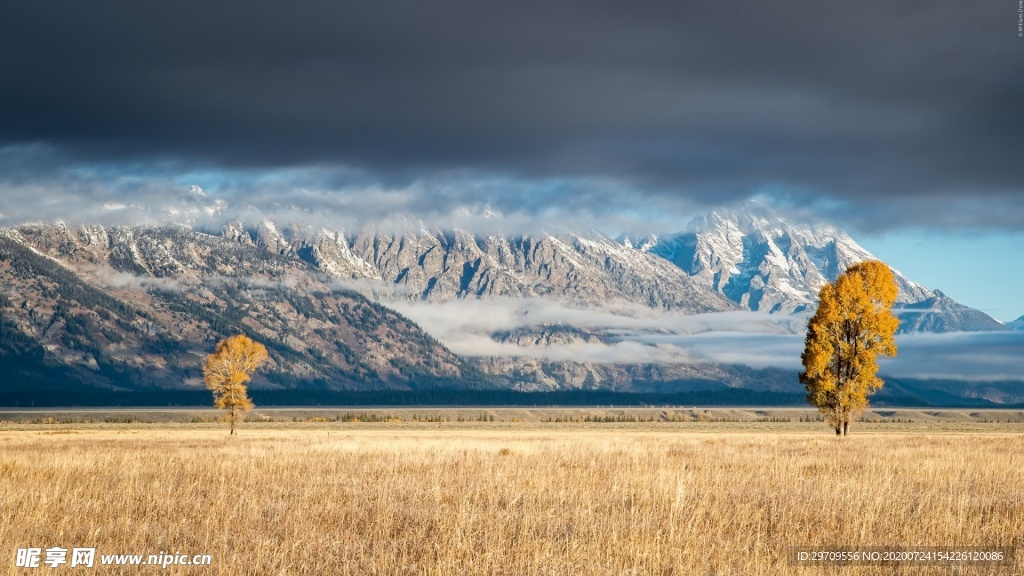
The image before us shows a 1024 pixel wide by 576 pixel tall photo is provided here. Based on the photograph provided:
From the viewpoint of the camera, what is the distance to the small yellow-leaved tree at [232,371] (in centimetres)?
9819

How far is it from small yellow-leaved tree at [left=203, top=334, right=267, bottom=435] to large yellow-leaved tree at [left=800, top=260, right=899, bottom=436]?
60240 mm

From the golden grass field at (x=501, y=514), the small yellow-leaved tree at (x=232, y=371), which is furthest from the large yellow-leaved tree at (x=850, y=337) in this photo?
the small yellow-leaved tree at (x=232, y=371)

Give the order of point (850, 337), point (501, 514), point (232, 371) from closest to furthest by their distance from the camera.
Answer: point (501, 514)
point (850, 337)
point (232, 371)

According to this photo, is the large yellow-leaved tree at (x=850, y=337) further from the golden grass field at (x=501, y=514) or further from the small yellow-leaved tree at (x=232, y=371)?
the small yellow-leaved tree at (x=232, y=371)

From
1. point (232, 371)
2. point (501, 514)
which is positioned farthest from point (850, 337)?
point (232, 371)

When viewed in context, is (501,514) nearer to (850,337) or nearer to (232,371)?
(850,337)

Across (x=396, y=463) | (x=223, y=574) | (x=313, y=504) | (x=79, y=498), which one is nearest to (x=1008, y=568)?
(x=223, y=574)

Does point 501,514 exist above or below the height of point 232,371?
below

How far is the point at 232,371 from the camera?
99312 mm

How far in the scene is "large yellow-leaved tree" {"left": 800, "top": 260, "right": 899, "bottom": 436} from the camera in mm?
59438

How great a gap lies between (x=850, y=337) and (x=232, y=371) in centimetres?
6451

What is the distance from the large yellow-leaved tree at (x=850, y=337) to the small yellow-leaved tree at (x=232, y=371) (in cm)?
6024

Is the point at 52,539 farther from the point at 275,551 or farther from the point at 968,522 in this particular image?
the point at 968,522

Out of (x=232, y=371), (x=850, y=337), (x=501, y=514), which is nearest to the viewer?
(x=501, y=514)
